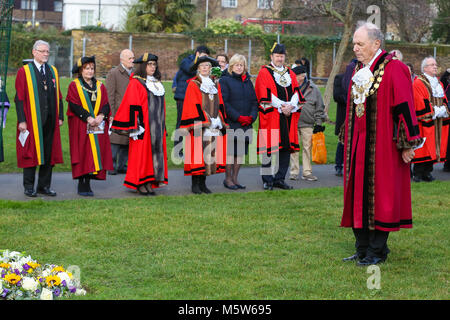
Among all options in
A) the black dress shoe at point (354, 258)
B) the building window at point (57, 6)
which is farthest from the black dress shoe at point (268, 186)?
the building window at point (57, 6)

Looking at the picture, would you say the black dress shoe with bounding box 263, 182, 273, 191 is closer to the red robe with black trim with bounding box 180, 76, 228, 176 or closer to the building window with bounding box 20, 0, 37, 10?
the red robe with black trim with bounding box 180, 76, 228, 176

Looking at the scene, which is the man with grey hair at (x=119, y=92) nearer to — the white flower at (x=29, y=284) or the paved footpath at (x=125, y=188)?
the paved footpath at (x=125, y=188)

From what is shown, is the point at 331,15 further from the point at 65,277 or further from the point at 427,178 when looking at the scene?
the point at 65,277

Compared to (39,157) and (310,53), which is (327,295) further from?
(310,53)

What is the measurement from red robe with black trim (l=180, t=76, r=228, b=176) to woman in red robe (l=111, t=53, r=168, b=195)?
15.3 inches

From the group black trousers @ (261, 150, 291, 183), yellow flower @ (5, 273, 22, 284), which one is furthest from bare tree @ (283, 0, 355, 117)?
yellow flower @ (5, 273, 22, 284)

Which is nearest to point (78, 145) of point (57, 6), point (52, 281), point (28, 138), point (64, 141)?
point (28, 138)

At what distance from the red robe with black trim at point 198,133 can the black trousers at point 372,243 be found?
4383mm

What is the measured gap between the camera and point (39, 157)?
10.8 metres

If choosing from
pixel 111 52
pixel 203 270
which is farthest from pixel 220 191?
pixel 111 52

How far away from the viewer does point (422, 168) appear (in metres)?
13.7

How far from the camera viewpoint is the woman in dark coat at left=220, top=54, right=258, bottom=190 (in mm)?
11883

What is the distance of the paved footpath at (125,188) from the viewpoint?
1127cm

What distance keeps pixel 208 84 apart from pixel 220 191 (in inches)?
67.9
